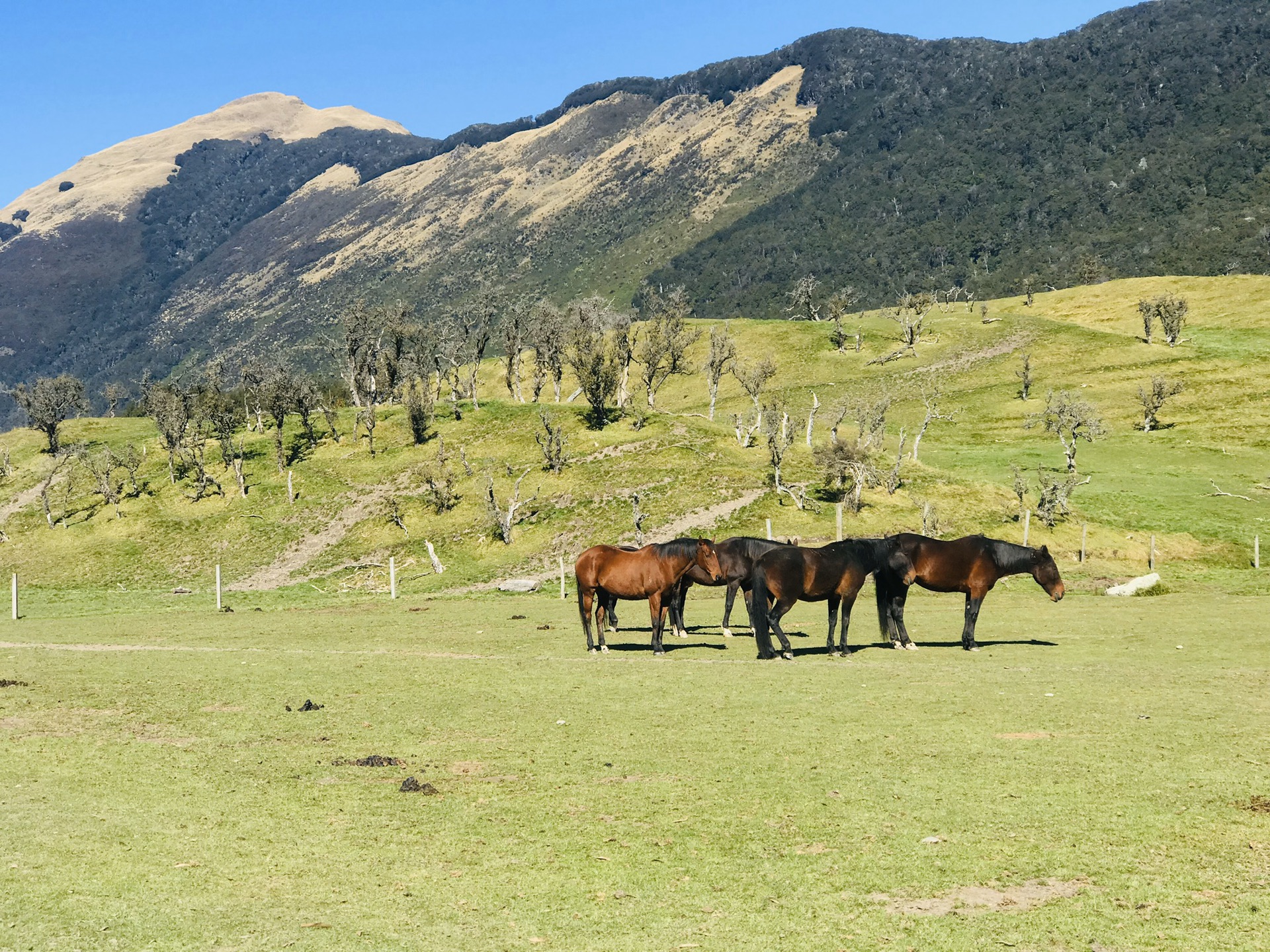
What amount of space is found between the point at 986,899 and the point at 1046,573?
855 inches

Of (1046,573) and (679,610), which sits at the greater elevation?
(1046,573)

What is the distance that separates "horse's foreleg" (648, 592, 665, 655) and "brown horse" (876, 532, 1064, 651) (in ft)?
19.2

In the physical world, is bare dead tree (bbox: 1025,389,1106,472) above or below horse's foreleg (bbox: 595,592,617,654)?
above

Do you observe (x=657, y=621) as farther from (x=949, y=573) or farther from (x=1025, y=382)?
(x=1025, y=382)

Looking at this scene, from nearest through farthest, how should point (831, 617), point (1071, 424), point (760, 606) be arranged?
1. point (760, 606)
2. point (831, 617)
3. point (1071, 424)

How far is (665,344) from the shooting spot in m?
103

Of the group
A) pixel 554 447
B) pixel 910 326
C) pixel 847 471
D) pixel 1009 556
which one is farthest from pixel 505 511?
pixel 910 326

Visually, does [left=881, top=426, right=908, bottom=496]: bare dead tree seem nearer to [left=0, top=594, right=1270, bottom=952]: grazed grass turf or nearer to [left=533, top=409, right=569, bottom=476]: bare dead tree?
[left=533, top=409, right=569, bottom=476]: bare dead tree

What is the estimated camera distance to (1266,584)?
131ft

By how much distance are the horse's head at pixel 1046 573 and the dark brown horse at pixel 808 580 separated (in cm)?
578

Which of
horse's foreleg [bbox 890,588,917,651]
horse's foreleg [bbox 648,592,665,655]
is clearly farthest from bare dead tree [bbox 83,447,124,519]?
horse's foreleg [bbox 890,588,917,651]

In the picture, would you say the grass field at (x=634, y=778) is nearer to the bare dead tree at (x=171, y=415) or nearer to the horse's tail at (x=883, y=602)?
the horse's tail at (x=883, y=602)

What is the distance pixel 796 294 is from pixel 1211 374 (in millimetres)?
73028

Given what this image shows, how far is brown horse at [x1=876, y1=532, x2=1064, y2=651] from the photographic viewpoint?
27.6 meters
